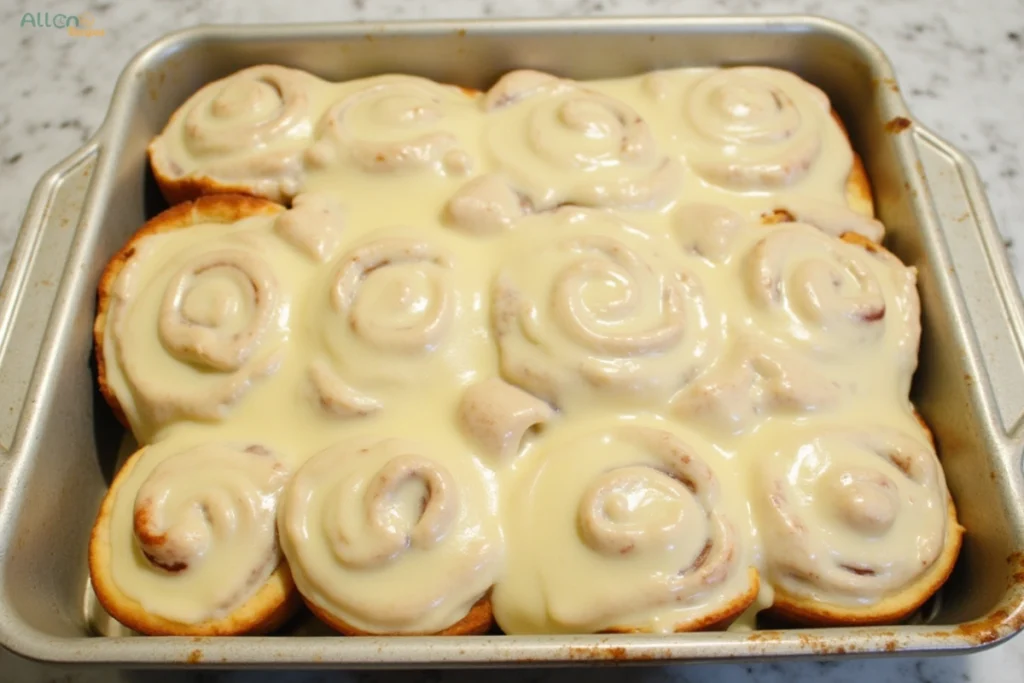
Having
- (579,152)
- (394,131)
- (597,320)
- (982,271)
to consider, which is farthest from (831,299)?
(394,131)

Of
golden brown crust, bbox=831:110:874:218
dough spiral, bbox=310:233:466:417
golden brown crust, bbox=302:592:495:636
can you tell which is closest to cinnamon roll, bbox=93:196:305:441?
dough spiral, bbox=310:233:466:417

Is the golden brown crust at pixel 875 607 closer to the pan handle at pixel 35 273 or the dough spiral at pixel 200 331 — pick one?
the dough spiral at pixel 200 331

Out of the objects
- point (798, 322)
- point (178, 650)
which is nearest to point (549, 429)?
point (798, 322)

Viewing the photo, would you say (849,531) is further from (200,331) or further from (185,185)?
(185,185)

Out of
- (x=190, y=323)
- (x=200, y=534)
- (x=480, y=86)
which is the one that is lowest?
(x=200, y=534)

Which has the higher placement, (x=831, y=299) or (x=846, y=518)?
(x=831, y=299)

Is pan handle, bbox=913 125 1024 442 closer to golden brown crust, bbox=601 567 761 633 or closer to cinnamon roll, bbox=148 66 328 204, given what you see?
golden brown crust, bbox=601 567 761 633

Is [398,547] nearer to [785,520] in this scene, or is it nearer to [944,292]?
[785,520]
